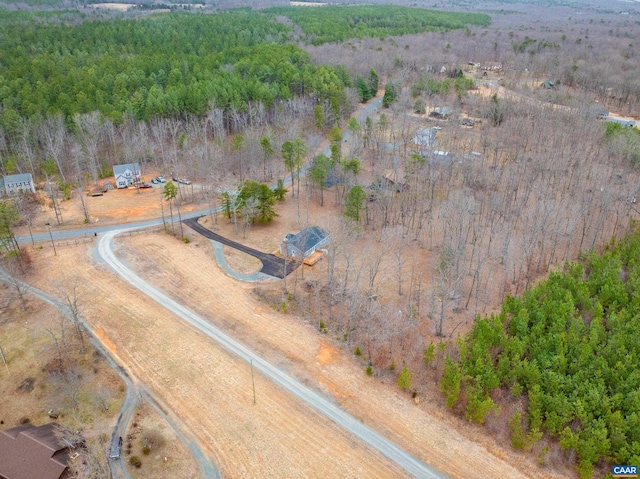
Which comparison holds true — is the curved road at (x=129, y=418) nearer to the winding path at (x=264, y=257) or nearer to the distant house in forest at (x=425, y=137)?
the winding path at (x=264, y=257)

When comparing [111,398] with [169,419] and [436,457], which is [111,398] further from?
[436,457]

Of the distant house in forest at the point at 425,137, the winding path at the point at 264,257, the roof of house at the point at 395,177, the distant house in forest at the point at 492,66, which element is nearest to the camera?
the winding path at the point at 264,257

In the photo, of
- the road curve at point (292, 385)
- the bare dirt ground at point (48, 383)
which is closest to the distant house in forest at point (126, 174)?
the road curve at point (292, 385)

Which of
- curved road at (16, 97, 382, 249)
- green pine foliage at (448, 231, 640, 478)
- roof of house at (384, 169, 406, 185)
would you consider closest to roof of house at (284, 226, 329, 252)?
roof of house at (384, 169, 406, 185)

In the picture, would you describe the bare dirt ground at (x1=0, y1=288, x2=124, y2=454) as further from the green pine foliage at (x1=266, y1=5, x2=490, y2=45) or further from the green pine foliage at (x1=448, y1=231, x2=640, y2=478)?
the green pine foliage at (x1=266, y1=5, x2=490, y2=45)

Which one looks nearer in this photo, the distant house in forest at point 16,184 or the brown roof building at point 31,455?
the brown roof building at point 31,455
